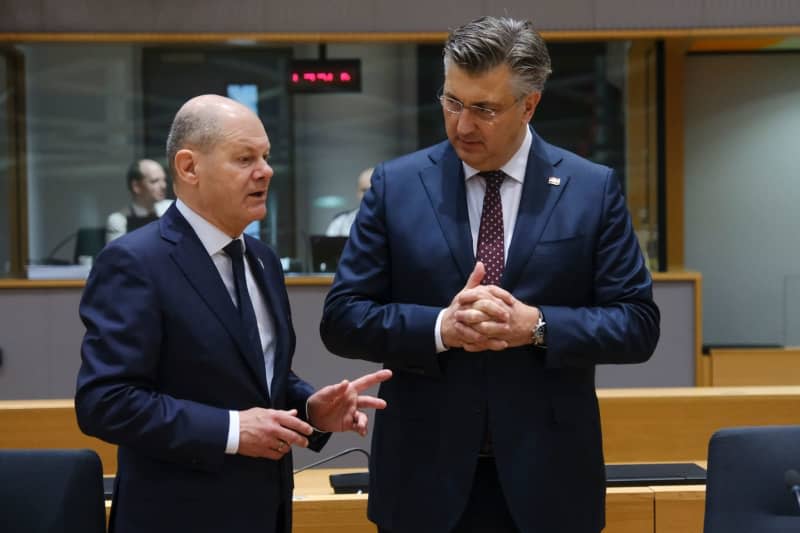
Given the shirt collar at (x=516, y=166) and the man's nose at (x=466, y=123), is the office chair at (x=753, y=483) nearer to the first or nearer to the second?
the shirt collar at (x=516, y=166)

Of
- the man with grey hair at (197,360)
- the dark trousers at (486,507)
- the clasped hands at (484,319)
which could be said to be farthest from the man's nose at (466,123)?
the dark trousers at (486,507)

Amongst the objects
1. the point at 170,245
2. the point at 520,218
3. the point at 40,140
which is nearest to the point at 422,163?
the point at 520,218

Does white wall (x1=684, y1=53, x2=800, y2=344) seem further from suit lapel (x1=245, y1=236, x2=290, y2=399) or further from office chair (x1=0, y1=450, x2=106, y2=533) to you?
office chair (x1=0, y1=450, x2=106, y2=533)

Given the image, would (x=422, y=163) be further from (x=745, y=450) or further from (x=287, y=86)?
(x=287, y=86)

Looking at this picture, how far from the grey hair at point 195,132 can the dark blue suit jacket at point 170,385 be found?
0.13m

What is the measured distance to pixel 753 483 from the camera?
2.17 metres

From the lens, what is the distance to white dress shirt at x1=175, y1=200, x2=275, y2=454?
211 centimetres

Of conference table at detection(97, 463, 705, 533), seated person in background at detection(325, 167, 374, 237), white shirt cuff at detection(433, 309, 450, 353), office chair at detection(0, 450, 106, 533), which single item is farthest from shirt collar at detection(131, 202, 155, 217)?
white shirt cuff at detection(433, 309, 450, 353)

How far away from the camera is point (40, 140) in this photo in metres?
7.79

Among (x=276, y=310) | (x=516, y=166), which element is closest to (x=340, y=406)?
(x=276, y=310)

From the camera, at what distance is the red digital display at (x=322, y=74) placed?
7.40 m

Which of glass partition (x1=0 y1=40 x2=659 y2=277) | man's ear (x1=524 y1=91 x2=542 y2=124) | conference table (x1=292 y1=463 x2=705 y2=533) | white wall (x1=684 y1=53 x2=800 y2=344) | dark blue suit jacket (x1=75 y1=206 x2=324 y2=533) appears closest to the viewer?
dark blue suit jacket (x1=75 y1=206 x2=324 y2=533)

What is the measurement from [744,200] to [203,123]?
6.85 metres

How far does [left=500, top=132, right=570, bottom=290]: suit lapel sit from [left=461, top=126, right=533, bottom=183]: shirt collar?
0.04 feet
